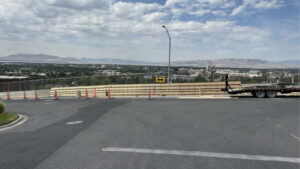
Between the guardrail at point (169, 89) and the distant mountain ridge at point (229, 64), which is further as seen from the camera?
the distant mountain ridge at point (229, 64)

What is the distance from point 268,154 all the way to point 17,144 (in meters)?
9.03

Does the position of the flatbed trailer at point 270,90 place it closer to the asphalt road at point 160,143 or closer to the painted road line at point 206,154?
the asphalt road at point 160,143

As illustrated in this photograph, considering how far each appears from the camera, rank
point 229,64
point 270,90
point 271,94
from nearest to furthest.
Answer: point 270,90
point 271,94
point 229,64

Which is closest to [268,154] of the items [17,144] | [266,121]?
[266,121]

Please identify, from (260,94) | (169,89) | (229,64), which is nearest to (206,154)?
(260,94)

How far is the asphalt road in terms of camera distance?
6.69 m

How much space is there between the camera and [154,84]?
2684cm

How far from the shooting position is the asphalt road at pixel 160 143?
669cm

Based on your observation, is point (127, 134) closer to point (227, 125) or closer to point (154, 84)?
point (227, 125)

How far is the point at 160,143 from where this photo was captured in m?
8.45

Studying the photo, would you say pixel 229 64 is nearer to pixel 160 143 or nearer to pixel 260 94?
pixel 260 94

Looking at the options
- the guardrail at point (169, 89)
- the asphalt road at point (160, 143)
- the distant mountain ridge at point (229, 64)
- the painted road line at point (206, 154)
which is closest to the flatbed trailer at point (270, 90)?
the guardrail at point (169, 89)

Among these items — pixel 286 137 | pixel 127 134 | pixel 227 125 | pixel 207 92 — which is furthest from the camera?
pixel 207 92

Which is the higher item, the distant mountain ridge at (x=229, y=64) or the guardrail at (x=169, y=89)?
the distant mountain ridge at (x=229, y=64)
